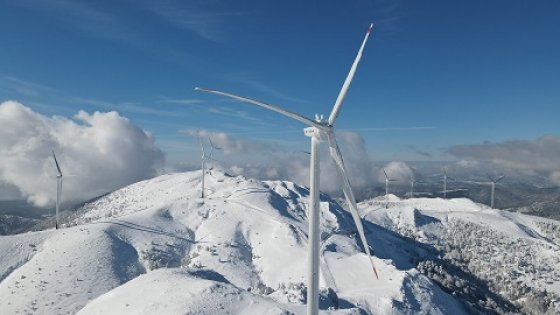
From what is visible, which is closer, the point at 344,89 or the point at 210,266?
the point at 344,89

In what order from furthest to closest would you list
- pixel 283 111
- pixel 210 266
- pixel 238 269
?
pixel 238 269
pixel 210 266
pixel 283 111

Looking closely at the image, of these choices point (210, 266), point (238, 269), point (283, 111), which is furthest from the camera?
point (238, 269)

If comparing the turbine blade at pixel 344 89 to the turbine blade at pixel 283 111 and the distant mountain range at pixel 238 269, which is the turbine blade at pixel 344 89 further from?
the distant mountain range at pixel 238 269

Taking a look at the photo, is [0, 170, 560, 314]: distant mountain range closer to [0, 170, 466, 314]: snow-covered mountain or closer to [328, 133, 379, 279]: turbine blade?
[0, 170, 466, 314]: snow-covered mountain

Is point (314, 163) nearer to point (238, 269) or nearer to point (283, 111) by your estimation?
point (283, 111)

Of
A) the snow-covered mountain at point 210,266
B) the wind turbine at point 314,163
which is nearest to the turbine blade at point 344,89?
the wind turbine at point 314,163

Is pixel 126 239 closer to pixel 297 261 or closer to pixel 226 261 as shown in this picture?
pixel 226 261

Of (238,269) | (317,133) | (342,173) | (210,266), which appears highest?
(317,133)

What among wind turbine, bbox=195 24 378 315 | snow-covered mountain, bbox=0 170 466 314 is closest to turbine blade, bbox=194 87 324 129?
wind turbine, bbox=195 24 378 315

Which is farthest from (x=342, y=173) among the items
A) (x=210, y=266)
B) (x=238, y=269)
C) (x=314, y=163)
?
(x=210, y=266)

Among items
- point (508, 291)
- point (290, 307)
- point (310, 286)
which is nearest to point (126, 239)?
point (290, 307)
